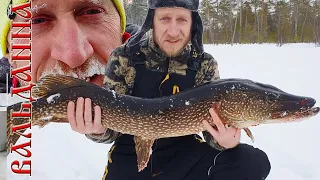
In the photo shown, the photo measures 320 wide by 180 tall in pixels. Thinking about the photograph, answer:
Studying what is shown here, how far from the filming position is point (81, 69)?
72.5 inches

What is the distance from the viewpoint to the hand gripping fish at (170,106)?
1.31 metres

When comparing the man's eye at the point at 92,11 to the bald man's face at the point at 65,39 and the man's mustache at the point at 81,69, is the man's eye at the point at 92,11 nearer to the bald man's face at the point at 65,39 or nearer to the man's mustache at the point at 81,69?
the bald man's face at the point at 65,39

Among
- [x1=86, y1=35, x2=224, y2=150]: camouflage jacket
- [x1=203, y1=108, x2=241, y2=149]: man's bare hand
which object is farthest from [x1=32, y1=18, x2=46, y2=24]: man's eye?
[x1=203, y1=108, x2=241, y2=149]: man's bare hand

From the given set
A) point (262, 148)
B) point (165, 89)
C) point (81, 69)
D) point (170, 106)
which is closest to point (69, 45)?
point (81, 69)

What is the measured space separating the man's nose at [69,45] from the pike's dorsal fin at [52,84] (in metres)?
0.48

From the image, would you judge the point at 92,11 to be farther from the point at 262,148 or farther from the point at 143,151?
the point at 262,148

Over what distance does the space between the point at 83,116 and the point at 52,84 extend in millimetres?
171

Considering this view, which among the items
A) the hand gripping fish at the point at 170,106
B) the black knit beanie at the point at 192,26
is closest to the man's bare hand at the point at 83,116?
the hand gripping fish at the point at 170,106

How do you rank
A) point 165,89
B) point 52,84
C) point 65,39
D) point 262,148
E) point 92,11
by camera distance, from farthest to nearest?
point 262,148 < point 92,11 < point 65,39 < point 165,89 < point 52,84

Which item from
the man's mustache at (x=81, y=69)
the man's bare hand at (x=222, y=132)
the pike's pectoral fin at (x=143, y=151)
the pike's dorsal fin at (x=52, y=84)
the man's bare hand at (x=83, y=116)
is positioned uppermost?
the man's mustache at (x=81, y=69)

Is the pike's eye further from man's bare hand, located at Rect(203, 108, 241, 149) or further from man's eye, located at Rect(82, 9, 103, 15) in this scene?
man's eye, located at Rect(82, 9, 103, 15)

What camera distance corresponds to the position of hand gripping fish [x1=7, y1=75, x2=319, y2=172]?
131cm

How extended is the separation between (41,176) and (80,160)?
33cm

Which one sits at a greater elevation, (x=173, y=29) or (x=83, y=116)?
(x=173, y=29)
